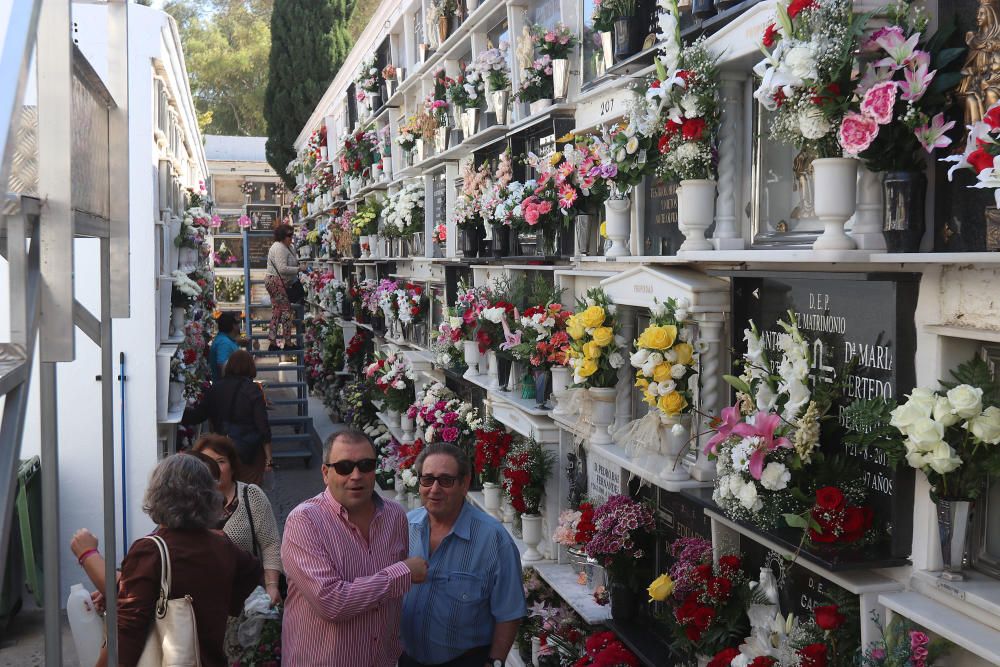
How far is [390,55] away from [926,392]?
9.64m

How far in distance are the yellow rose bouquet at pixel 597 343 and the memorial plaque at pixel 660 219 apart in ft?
1.03

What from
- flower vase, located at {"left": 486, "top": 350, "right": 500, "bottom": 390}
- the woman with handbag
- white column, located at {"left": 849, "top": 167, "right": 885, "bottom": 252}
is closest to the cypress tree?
the woman with handbag

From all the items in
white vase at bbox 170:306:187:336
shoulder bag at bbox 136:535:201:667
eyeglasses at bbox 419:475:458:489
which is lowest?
shoulder bag at bbox 136:535:201:667

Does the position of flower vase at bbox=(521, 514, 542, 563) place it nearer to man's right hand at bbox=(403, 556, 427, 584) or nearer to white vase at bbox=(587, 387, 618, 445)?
white vase at bbox=(587, 387, 618, 445)

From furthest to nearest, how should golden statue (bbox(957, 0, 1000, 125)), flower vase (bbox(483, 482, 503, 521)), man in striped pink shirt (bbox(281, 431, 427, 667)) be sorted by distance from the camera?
flower vase (bbox(483, 482, 503, 521)), man in striped pink shirt (bbox(281, 431, 427, 667)), golden statue (bbox(957, 0, 1000, 125))

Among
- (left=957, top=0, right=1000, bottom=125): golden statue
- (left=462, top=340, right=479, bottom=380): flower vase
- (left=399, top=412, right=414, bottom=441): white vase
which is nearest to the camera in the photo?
(left=957, top=0, right=1000, bottom=125): golden statue

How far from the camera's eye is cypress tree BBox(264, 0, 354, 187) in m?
23.6

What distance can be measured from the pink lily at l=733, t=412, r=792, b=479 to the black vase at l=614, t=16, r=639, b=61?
1.83 metres

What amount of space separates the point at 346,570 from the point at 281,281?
14.8 metres

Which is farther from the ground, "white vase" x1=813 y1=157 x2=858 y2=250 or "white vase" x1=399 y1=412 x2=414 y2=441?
"white vase" x1=813 y1=157 x2=858 y2=250

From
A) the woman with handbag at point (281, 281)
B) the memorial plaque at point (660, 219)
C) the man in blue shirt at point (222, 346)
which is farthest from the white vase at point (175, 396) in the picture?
the woman with handbag at point (281, 281)

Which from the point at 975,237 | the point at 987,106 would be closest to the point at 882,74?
the point at 987,106

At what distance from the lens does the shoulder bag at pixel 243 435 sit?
27.7ft

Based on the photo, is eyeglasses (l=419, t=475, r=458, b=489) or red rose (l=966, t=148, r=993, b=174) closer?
red rose (l=966, t=148, r=993, b=174)
